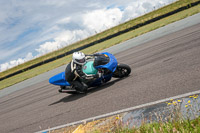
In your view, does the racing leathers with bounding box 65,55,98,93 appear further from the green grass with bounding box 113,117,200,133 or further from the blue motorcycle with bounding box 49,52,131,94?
the green grass with bounding box 113,117,200,133

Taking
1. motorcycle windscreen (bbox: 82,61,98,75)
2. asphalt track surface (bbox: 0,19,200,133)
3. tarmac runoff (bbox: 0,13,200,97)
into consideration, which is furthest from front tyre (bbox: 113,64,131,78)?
tarmac runoff (bbox: 0,13,200,97)

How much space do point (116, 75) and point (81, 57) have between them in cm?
156

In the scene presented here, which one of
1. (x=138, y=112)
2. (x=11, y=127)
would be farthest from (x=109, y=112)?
(x=11, y=127)

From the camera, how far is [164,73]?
23.1 feet

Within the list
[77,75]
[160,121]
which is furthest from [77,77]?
[160,121]

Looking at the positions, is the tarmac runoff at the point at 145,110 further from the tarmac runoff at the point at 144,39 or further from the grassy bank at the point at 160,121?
the tarmac runoff at the point at 144,39

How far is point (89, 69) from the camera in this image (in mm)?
8297

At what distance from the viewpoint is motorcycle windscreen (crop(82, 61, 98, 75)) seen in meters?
8.24

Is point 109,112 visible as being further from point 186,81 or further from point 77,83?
point 77,83

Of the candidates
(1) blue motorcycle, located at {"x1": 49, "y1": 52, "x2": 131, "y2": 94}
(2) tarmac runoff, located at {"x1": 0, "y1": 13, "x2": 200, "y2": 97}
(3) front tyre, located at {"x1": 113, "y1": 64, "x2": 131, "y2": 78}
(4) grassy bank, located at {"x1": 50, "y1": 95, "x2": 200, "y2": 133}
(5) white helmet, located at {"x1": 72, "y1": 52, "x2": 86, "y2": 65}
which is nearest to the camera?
(4) grassy bank, located at {"x1": 50, "y1": 95, "x2": 200, "y2": 133}

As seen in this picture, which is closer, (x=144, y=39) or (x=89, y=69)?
(x=89, y=69)

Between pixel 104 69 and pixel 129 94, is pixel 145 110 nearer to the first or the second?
pixel 129 94

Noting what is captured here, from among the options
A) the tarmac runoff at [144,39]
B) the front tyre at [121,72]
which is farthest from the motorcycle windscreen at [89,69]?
the tarmac runoff at [144,39]

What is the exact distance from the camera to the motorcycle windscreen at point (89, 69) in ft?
27.0
